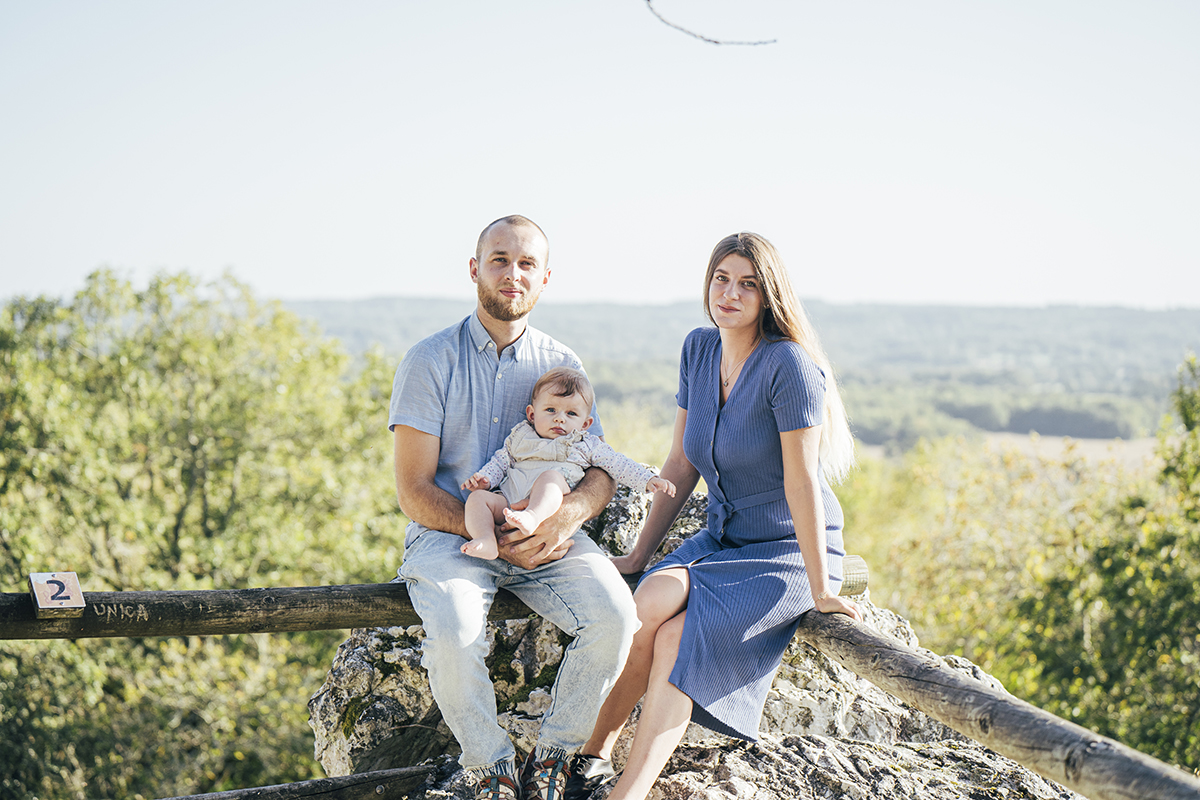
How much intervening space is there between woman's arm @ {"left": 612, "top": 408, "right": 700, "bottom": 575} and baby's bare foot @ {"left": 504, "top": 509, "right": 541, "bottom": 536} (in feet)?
1.92

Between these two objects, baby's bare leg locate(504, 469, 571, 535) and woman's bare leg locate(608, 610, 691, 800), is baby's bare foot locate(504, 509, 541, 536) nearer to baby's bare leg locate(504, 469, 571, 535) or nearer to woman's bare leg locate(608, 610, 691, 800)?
baby's bare leg locate(504, 469, 571, 535)

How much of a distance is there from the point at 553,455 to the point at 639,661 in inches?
29.0

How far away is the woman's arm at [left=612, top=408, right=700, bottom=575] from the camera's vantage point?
339cm

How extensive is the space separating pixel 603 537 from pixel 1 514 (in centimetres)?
1177

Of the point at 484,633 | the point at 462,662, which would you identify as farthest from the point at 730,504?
the point at 462,662

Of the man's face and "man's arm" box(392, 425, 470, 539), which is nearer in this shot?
"man's arm" box(392, 425, 470, 539)

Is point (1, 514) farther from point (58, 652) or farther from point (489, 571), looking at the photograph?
→ point (489, 571)

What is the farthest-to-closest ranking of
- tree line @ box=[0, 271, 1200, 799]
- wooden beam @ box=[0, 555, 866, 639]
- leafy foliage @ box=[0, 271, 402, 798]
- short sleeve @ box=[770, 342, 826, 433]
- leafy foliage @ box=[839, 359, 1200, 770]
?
1. leafy foliage @ box=[0, 271, 402, 798]
2. tree line @ box=[0, 271, 1200, 799]
3. leafy foliage @ box=[839, 359, 1200, 770]
4. short sleeve @ box=[770, 342, 826, 433]
5. wooden beam @ box=[0, 555, 866, 639]

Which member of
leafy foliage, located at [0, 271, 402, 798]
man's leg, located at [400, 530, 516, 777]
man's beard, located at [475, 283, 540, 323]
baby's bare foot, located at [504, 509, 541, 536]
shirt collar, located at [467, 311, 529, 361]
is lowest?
leafy foliage, located at [0, 271, 402, 798]

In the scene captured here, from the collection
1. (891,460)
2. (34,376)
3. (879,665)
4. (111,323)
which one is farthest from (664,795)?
(891,460)

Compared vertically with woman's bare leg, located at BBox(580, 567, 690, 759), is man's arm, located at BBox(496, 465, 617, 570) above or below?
above

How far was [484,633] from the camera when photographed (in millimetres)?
2750

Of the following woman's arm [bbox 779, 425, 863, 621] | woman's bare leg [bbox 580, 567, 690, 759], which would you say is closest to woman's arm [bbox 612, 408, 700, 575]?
woman's bare leg [bbox 580, 567, 690, 759]

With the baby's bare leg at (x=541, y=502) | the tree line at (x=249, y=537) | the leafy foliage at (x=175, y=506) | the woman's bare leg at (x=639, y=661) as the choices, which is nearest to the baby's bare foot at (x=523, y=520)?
the baby's bare leg at (x=541, y=502)
